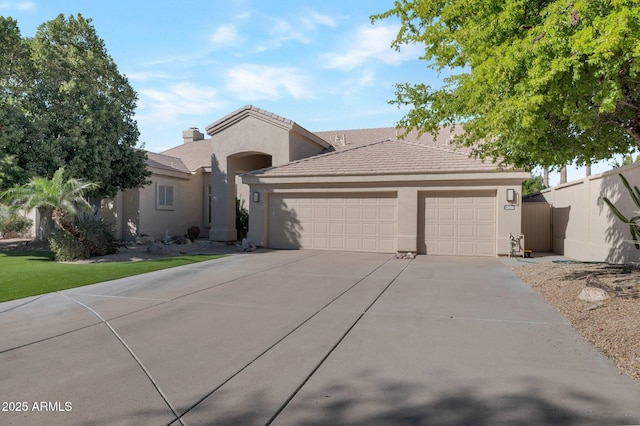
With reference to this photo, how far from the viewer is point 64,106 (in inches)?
635

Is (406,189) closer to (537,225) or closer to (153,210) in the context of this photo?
(537,225)

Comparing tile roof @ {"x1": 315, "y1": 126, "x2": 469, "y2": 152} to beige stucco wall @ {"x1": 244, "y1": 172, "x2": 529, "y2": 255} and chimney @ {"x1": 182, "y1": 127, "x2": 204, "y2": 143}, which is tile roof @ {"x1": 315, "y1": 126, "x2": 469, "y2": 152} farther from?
chimney @ {"x1": 182, "y1": 127, "x2": 204, "y2": 143}

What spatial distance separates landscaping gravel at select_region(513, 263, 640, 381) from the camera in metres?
4.92

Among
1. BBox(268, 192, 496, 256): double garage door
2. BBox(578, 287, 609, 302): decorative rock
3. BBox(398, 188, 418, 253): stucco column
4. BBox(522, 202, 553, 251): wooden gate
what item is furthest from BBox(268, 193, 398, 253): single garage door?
BBox(578, 287, 609, 302): decorative rock

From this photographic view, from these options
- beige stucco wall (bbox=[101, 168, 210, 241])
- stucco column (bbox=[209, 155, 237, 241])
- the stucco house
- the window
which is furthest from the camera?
the window

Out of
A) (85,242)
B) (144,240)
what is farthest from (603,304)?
(144,240)

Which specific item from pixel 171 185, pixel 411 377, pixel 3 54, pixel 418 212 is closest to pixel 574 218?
pixel 418 212

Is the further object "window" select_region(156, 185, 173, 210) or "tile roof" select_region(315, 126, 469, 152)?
"tile roof" select_region(315, 126, 469, 152)

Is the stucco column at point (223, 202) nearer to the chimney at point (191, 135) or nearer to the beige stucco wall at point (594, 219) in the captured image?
the chimney at point (191, 135)

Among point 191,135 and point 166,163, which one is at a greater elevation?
point 191,135

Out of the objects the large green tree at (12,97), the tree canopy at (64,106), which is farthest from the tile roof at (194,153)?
the large green tree at (12,97)

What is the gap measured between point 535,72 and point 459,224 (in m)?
9.81

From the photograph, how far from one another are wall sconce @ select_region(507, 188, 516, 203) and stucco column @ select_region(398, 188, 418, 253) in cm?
308

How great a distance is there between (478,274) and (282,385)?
26.2 feet
